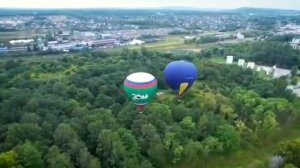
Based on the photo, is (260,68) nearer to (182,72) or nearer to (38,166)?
(182,72)

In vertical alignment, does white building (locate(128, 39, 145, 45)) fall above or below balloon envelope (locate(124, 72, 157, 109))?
below

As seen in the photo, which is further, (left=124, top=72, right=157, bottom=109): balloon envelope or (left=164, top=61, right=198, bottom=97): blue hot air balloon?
(left=164, top=61, right=198, bottom=97): blue hot air balloon

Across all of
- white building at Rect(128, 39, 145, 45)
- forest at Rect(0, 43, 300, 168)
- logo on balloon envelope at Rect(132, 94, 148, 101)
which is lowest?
white building at Rect(128, 39, 145, 45)

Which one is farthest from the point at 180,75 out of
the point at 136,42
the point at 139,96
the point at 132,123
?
the point at 136,42

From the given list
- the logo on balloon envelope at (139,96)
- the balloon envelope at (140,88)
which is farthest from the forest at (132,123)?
the logo on balloon envelope at (139,96)

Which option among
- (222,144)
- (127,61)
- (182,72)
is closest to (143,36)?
(127,61)

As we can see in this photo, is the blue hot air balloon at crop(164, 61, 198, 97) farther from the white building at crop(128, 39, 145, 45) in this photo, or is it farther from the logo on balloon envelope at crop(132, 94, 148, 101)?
the white building at crop(128, 39, 145, 45)

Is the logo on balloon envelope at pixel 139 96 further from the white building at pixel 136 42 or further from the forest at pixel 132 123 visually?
the white building at pixel 136 42

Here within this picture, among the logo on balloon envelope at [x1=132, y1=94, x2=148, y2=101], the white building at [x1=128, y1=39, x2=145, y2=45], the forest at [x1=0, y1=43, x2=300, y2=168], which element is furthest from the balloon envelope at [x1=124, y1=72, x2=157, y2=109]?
the white building at [x1=128, y1=39, x2=145, y2=45]
